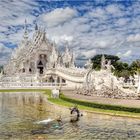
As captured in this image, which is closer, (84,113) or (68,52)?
(84,113)

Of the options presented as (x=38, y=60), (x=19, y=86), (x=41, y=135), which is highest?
(x=38, y=60)

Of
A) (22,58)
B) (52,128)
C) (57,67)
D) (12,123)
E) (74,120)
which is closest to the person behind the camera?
(52,128)

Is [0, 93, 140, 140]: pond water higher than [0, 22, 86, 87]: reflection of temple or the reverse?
the reverse

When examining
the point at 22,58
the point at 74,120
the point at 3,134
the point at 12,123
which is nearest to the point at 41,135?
the point at 3,134

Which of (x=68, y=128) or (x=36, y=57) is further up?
(x=36, y=57)

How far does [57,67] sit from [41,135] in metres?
59.3

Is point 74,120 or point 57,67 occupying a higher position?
point 57,67

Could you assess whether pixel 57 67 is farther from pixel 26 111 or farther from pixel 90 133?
pixel 90 133

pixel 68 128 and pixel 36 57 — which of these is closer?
pixel 68 128

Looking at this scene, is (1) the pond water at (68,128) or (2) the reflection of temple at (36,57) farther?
(2) the reflection of temple at (36,57)

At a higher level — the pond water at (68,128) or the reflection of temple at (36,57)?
the reflection of temple at (36,57)

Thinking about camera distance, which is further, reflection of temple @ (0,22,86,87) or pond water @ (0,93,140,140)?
reflection of temple @ (0,22,86,87)

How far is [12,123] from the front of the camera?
81.8 ft

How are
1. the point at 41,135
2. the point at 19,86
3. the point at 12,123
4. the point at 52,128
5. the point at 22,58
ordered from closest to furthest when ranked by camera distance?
the point at 41,135, the point at 52,128, the point at 12,123, the point at 19,86, the point at 22,58
